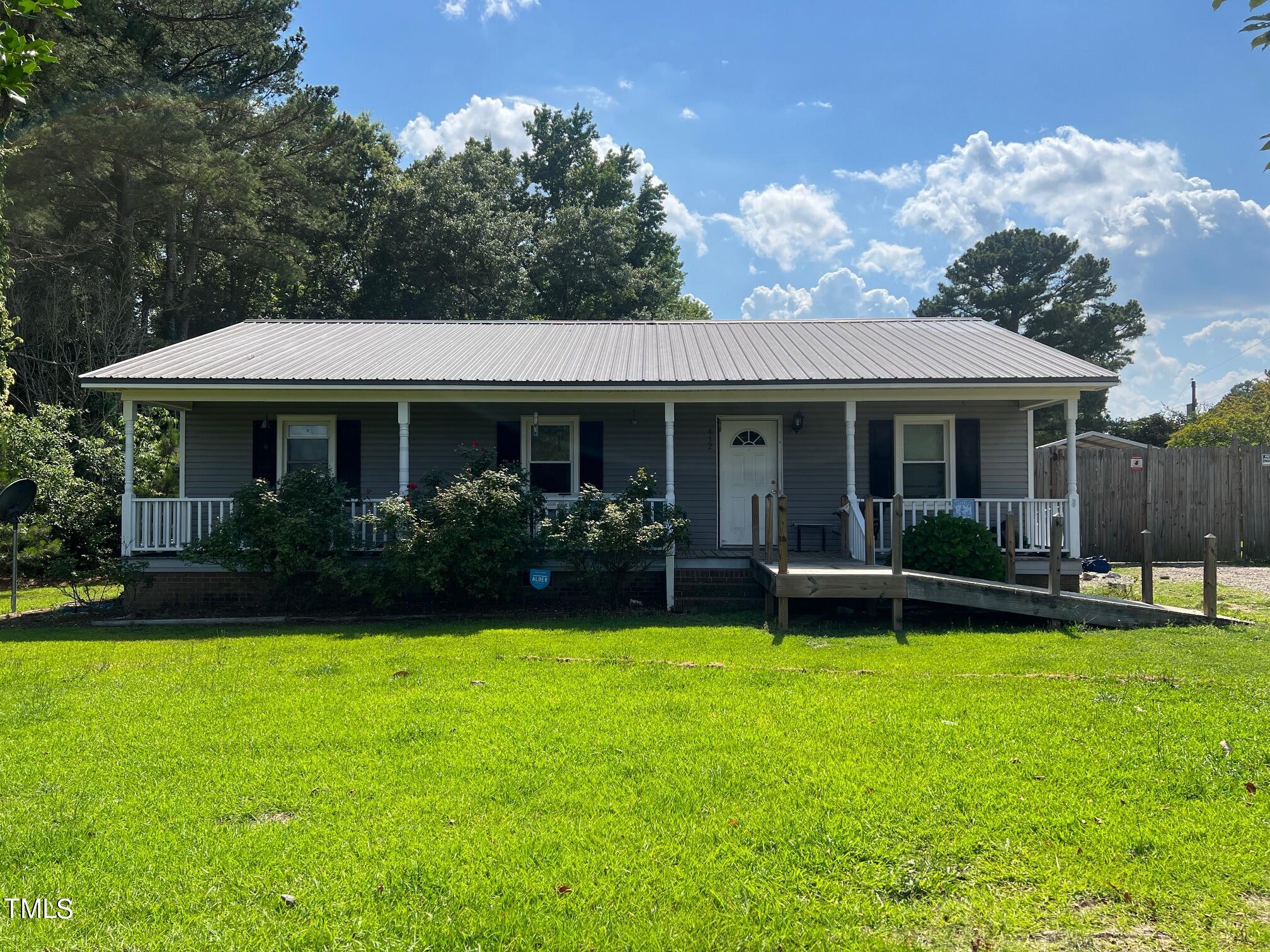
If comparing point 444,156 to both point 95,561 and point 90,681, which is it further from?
point 90,681

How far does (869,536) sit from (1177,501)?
929 cm

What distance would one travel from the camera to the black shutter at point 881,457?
12.5 metres

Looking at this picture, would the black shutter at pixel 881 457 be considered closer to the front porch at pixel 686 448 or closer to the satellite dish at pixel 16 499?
the front porch at pixel 686 448

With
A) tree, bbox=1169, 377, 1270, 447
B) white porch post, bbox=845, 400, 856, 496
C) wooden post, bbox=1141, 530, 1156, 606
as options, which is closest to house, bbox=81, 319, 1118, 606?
white porch post, bbox=845, 400, 856, 496

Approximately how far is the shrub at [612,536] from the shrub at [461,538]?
1.64 feet

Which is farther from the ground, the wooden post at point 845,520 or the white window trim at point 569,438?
the white window trim at point 569,438

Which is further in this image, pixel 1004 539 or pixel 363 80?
pixel 363 80

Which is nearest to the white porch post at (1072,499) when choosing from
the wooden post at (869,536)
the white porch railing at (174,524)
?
the wooden post at (869,536)

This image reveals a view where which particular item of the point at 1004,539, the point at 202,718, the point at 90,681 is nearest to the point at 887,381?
the point at 1004,539

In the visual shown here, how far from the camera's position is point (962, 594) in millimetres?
8953

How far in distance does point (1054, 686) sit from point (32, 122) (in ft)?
76.1

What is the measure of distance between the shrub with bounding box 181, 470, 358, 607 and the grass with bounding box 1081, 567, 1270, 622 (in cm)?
983

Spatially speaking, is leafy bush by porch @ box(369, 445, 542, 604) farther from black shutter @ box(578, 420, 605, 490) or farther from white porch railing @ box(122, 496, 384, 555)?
black shutter @ box(578, 420, 605, 490)

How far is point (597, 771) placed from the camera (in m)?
4.19
